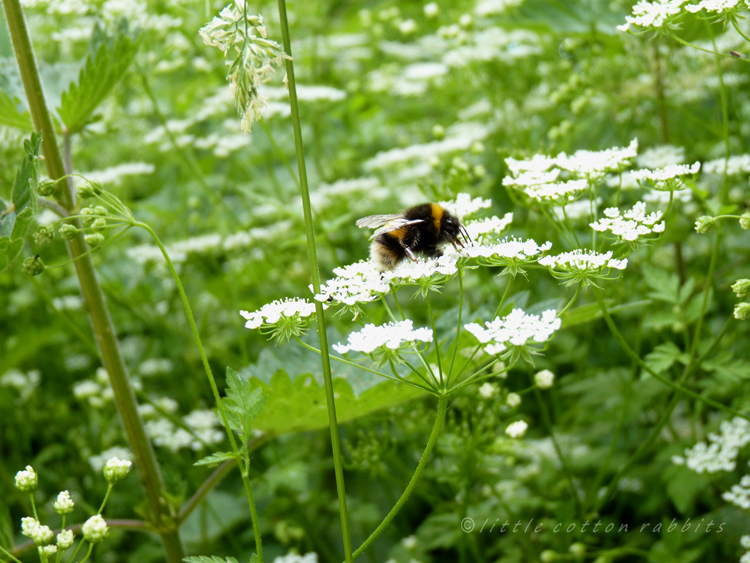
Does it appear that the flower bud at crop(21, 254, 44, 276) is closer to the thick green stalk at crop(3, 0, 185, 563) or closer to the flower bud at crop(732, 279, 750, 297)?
the thick green stalk at crop(3, 0, 185, 563)

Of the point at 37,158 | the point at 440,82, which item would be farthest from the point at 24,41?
the point at 440,82

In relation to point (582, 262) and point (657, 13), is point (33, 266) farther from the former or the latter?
point (657, 13)

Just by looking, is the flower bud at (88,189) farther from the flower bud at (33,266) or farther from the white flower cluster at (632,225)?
the white flower cluster at (632,225)

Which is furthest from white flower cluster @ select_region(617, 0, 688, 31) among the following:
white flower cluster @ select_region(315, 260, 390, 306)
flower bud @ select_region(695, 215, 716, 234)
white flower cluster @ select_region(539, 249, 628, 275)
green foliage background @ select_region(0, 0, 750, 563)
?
white flower cluster @ select_region(315, 260, 390, 306)

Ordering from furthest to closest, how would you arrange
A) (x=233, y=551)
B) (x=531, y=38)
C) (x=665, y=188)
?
(x=531, y=38) → (x=233, y=551) → (x=665, y=188)

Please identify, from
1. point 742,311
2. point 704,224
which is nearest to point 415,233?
point 704,224

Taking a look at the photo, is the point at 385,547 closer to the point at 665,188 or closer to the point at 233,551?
the point at 233,551

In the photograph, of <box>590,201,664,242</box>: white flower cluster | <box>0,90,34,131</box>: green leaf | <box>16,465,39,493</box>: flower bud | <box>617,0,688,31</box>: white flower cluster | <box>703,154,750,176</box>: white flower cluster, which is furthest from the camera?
<box>703,154,750,176</box>: white flower cluster

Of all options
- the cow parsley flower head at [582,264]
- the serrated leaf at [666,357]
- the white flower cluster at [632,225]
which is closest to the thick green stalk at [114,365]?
the cow parsley flower head at [582,264]
